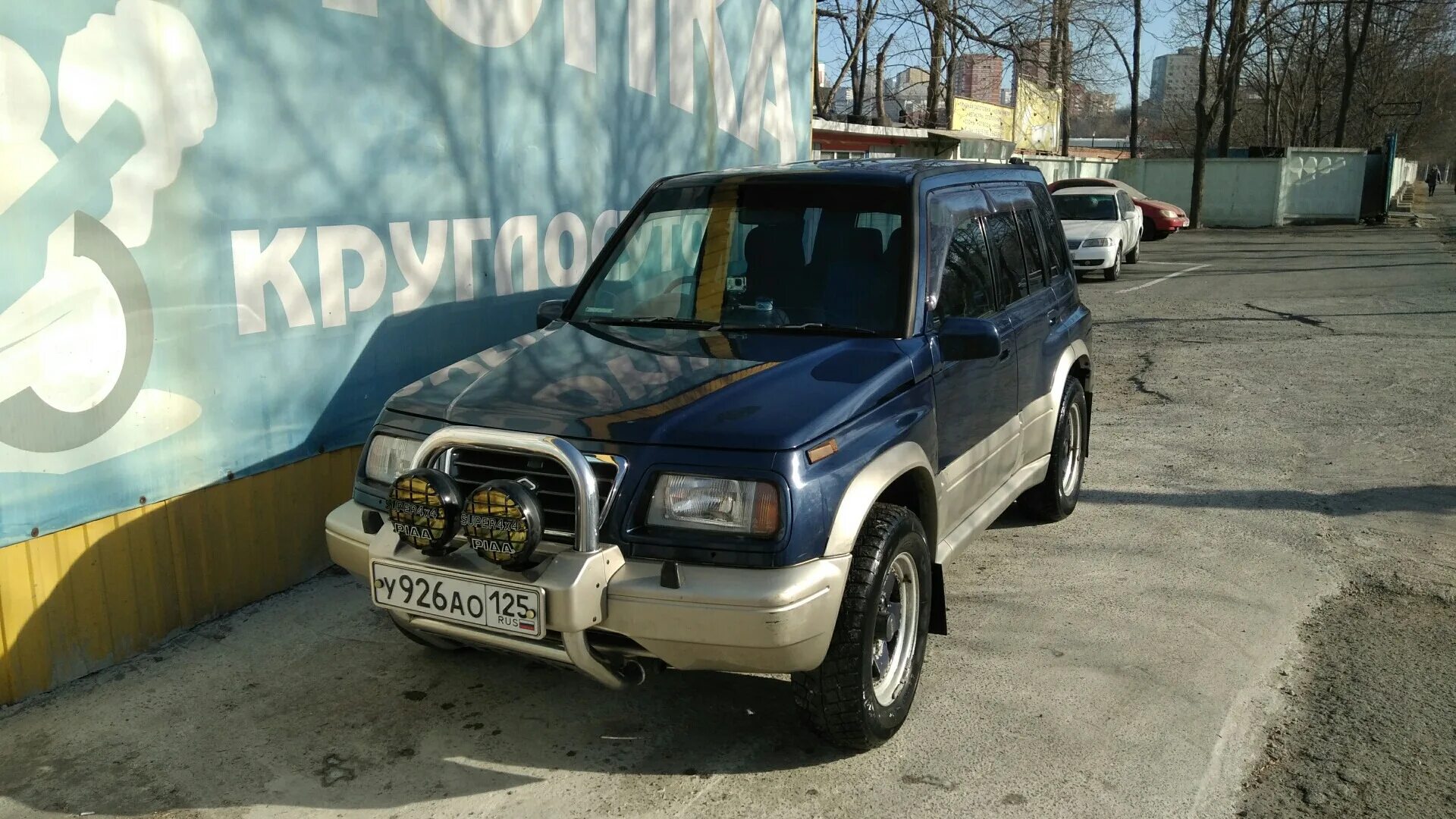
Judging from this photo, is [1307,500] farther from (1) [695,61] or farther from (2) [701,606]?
(1) [695,61]

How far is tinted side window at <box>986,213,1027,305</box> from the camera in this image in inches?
201

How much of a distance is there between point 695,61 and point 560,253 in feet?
7.73

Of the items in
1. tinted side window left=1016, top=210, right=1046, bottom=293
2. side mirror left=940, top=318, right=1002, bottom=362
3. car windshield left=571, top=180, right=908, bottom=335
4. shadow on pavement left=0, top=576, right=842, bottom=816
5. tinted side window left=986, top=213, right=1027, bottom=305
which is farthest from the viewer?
tinted side window left=1016, top=210, right=1046, bottom=293

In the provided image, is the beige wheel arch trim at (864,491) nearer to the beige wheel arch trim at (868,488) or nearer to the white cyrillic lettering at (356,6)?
the beige wheel arch trim at (868,488)

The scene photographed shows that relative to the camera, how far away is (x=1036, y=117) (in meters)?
40.5

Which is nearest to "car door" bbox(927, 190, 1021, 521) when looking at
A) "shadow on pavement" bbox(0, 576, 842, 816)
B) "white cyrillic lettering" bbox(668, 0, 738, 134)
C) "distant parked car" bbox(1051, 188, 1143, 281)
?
"shadow on pavement" bbox(0, 576, 842, 816)

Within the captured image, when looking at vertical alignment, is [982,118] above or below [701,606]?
above

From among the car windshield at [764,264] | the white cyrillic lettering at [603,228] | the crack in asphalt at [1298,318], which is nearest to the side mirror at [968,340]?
the car windshield at [764,264]

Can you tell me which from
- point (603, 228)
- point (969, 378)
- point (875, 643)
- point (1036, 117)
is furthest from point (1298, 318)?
point (1036, 117)

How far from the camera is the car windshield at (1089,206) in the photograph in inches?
785

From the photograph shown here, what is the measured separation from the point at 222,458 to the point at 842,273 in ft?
8.86

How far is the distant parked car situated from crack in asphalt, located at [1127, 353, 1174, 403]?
24.4 feet

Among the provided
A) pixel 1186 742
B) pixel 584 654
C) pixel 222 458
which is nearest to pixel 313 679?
pixel 222 458

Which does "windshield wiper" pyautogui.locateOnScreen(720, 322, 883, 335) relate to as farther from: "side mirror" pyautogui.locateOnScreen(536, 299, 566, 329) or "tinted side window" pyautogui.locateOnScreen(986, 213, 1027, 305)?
"tinted side window" pyautogui.locateOnScreen(986, 213, 1027, 305)
